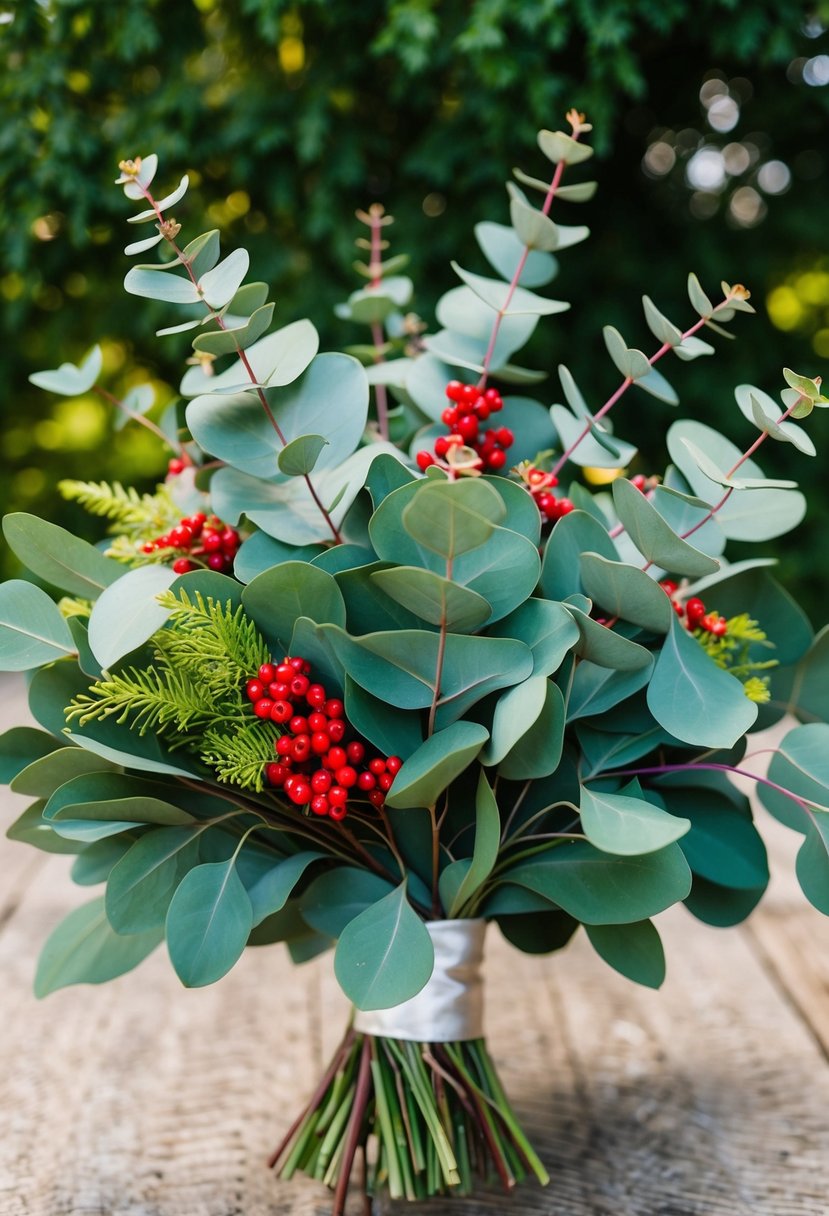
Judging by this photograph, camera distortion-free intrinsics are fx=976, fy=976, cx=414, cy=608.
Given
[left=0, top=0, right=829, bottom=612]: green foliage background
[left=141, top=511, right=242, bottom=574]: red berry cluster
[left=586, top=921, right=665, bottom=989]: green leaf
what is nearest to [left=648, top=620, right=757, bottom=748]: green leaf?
[left=586, top=921, right=665, bottom=989]: green leaf

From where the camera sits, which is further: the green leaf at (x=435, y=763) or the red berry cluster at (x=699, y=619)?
the red berry cluster at (x=699, y=619)

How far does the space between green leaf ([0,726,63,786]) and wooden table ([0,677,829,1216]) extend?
23cm

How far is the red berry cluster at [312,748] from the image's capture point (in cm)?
42

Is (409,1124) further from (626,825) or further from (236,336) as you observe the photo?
(236,336)

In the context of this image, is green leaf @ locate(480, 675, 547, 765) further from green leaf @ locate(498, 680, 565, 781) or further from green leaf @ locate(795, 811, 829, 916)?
green leaf @ locate(795, 811, 829, 916)

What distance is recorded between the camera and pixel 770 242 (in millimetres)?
1484

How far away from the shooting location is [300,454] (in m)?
0.41

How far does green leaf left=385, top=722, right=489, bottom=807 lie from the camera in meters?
0.38

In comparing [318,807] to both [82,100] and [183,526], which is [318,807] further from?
[82,100]

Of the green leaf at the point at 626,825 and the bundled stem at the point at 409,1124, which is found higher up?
the green leaf at the point at 626,825

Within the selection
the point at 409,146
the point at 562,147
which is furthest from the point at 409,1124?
the point at 409,146

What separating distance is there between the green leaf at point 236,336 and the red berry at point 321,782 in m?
0.19

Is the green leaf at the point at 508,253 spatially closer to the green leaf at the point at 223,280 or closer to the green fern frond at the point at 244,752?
the green leaf at the point at 223,280

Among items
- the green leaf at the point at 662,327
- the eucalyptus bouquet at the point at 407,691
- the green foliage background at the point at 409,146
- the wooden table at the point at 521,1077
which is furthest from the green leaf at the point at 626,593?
the green foliage background at the point at 409,146
